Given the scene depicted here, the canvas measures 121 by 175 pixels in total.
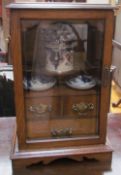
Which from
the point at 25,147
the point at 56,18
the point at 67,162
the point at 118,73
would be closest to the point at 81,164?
the point at 67,162

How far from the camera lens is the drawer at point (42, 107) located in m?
0.80

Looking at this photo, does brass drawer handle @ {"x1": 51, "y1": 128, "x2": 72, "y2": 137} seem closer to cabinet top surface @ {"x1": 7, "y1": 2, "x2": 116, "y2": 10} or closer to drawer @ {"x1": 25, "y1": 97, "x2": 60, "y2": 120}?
drawer @ {"x1": 25, "y1": 97, "x2": 60, "y2": 120}

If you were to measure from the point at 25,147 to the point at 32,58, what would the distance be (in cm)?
29

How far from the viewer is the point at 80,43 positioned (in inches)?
30.8

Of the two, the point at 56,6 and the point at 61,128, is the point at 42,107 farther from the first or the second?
the point at 56,6

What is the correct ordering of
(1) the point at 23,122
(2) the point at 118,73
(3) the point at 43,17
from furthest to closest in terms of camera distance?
(2) the point at 118,73 < (1) the point at 23,122 < (3) the point at 43,17

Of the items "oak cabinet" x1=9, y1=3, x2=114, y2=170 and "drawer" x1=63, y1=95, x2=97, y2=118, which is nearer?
"oak cabinet" x1=9, y1=3, x2=114, y2=170

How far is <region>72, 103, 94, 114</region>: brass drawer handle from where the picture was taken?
0.82 meters

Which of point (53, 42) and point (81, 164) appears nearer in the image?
point (53, 42)

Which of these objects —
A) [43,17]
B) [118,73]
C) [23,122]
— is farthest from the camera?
[118,73]

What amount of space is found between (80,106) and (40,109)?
13cm

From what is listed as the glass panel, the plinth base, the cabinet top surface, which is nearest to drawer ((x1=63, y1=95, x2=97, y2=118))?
the glass panel

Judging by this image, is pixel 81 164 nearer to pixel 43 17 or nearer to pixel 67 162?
pixel 67 162

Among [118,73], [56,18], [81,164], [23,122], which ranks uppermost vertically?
[56,18]
